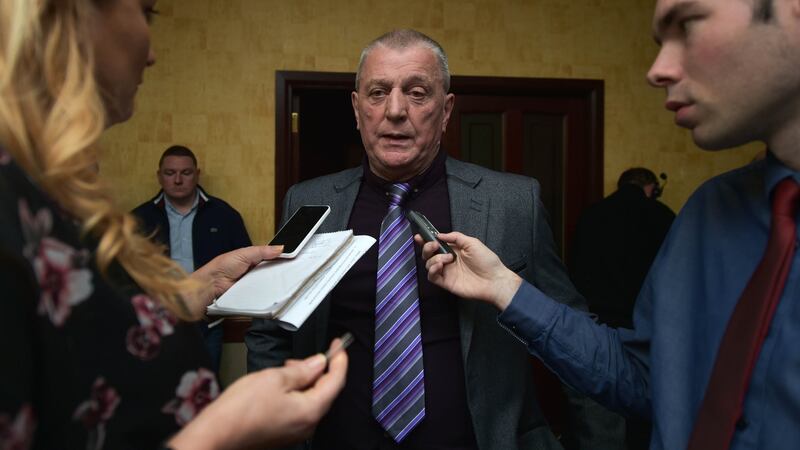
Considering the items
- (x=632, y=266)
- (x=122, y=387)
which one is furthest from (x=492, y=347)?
(x=632, y=266)

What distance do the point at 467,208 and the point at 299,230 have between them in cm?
41

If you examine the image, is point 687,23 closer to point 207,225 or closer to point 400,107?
point 400,107

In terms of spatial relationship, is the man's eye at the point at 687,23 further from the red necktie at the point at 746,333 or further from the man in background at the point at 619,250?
the man in background at the point at 619,250

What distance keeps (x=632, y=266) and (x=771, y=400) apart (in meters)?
2.40

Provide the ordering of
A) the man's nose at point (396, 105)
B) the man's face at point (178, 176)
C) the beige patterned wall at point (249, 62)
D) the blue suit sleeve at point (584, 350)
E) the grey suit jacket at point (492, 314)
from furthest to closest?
the beige patterned wall at point (249, 62) → the man's face at point (178, 176) → the man's nose at point (396, 105) → the grey suit jacket at point (492, 314) → the blue suit sleeve at point (584, 350)

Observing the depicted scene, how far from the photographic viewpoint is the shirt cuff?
108 centimetres

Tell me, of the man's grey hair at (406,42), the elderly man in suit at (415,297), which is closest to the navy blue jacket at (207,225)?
the elderly man in suit at (415,297)

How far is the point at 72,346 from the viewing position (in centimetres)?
55

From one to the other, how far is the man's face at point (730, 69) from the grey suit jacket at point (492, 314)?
53 centimetres

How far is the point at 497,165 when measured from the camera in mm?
3910

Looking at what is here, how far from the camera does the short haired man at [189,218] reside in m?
3.47

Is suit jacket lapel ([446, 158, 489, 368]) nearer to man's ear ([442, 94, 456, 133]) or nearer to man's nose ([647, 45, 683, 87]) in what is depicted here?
man's ear ([442, 94, 456, 133])

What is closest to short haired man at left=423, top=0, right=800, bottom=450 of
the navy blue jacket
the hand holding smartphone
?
the hand holding smartphone

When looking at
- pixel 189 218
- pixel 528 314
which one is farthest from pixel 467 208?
pixel 189 218
